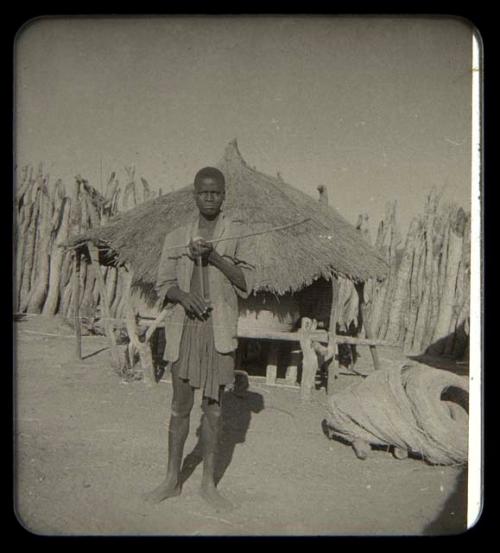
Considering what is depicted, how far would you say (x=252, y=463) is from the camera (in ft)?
12.6

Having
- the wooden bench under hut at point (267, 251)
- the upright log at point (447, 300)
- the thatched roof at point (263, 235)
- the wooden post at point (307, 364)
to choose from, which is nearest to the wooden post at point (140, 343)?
the wooden bench under hut at point (267, 251)

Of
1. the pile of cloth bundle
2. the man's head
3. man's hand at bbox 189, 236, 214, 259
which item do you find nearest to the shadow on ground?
the pile of cloth bundle

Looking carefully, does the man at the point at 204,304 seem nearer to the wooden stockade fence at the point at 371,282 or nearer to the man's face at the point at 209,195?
the man's face at the point at 209,195

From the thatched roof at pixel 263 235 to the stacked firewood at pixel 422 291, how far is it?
1.79 feet

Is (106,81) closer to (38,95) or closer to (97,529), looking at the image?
(38,95)

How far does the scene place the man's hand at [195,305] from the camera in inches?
124

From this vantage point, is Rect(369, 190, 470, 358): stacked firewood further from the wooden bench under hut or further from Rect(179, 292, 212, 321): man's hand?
Rect(179, 292, 212, 321): man's hand

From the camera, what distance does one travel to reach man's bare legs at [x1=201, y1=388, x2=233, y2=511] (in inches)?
128

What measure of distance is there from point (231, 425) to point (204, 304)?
4.55 ft

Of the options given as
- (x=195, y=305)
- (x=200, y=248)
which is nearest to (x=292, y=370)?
(x=195, y=305)

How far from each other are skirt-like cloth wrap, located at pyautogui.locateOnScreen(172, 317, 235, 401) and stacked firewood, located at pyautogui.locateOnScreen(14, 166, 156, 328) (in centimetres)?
106

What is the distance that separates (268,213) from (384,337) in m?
1.66

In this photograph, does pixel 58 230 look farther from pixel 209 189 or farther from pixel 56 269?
pixel 209 189

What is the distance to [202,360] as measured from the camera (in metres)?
3.20
